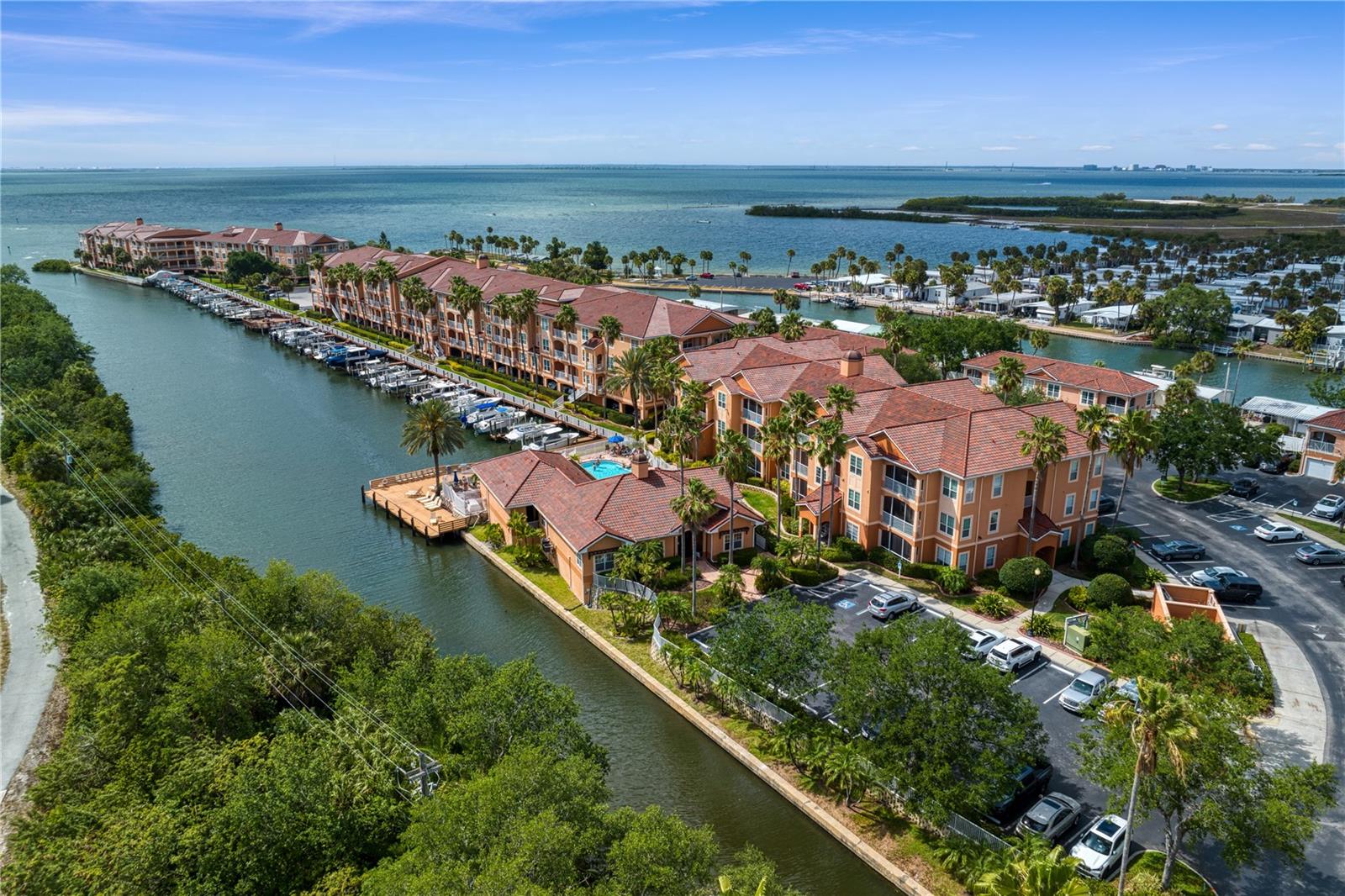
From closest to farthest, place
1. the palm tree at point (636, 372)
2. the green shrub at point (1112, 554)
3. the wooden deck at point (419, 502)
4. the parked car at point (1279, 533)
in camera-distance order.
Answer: the green shrub at point (1112, 554)
the parked car at point (1279, 533)
the wooden deck at point (419, 502)
the palm tree at point (636, 372)

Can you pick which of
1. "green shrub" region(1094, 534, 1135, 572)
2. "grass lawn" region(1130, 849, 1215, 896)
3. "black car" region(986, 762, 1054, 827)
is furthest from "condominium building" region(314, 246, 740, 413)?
"grass lawn" region(1130, 849, 1215, 896)

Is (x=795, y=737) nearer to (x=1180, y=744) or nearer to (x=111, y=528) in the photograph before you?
(x=1180, y=744)

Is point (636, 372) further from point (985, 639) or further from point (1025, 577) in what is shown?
point (985, 639)

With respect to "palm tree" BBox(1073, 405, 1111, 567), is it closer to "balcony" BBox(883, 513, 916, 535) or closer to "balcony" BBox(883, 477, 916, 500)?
"balcony" BBox(883, 513, 916, 535)

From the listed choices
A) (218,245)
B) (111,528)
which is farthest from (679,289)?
(111,528)

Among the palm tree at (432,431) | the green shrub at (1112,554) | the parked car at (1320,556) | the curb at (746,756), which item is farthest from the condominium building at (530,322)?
the parked car at (1320,556)

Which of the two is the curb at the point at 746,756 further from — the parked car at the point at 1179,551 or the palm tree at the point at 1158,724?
the parked car at the point at 1179,551
